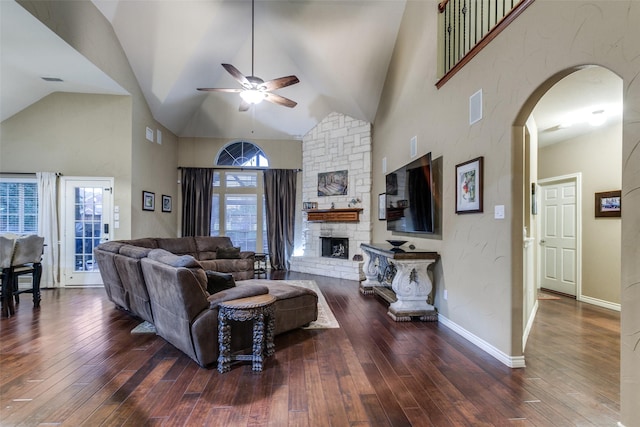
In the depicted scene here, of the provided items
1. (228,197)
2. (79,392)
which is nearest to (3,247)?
(79,392)

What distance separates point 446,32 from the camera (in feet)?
12.0

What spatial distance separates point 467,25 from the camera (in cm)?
332

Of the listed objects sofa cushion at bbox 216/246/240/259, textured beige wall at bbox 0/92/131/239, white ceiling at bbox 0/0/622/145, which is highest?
white ceiling at bbox 0/0/622/145

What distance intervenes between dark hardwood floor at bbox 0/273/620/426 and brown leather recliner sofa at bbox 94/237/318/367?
192mm

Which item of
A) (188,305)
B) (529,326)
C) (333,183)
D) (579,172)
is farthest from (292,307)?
(579,172)

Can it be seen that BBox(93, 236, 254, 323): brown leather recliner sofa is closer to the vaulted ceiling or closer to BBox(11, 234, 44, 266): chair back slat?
BBox(11, 234, 44, 266): chair back slat

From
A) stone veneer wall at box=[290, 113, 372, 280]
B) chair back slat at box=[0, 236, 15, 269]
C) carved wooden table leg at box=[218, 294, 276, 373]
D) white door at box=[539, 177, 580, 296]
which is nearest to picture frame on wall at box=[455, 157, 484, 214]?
carved wooden table leg at box=[218, 294, 276, 373]

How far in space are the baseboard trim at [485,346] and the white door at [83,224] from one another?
5.63 m

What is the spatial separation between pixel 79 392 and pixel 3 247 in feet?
9.82

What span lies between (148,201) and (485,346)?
6.17m

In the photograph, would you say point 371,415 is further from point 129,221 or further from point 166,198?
point 166,198

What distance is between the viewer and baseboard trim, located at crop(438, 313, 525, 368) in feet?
8.28

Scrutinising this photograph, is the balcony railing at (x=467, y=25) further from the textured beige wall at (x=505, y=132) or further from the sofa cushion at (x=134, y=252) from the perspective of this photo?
the sofa cushion at (x=134, y=252)

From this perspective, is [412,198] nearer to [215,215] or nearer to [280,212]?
[280,212]
